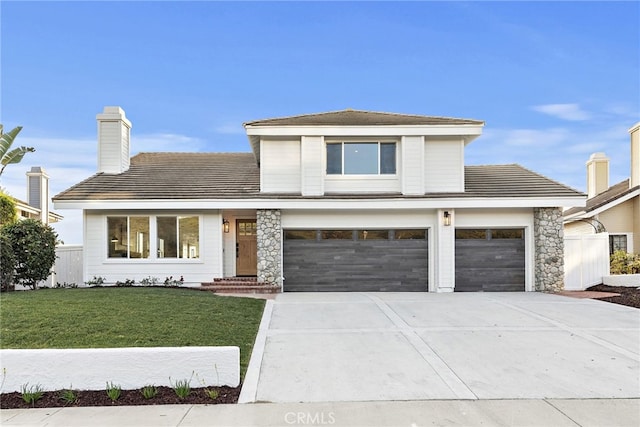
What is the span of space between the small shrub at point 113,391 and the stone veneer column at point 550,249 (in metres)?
12.4

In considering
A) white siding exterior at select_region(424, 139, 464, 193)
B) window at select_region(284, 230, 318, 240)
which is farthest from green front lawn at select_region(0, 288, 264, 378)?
white siding exterior at select_region(424, 139, 464, 193)

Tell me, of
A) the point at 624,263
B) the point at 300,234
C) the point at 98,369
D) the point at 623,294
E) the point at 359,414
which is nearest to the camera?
the point at 359,414

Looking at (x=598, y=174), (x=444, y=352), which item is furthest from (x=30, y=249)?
(x=598, y=174)

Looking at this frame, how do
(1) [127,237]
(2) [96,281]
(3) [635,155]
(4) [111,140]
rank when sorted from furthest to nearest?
(3) [635,155]
(4) [111,140]
(1) [127,237]
(2) [96,281]

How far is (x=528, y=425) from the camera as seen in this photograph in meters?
4.04

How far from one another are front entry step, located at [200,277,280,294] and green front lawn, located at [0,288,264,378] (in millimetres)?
2527

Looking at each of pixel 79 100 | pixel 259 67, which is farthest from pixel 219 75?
pixel 79 100

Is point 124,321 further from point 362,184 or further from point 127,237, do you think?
point 362,184

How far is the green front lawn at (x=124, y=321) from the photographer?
19.7ft

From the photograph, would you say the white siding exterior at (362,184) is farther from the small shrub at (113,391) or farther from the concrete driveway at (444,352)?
the small shrub at (113,391)

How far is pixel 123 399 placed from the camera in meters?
4.70

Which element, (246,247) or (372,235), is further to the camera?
(246,247)

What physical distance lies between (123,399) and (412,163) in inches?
422

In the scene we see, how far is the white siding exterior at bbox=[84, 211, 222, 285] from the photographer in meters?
12.9
